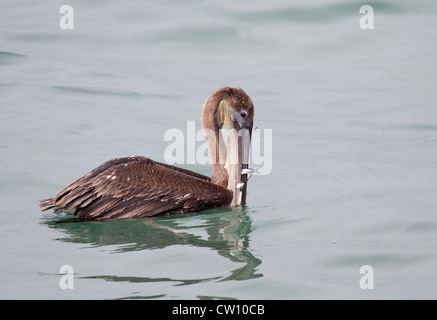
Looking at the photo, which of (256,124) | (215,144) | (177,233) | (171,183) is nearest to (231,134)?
(215,144)

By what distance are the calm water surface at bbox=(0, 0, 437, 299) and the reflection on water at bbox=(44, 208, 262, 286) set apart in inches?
0.9

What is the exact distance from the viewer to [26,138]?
9.23 meters

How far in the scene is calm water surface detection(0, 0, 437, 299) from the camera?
5977 mm

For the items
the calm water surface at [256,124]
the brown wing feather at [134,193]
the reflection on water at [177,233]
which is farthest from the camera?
the brown wing feather at [134,193]

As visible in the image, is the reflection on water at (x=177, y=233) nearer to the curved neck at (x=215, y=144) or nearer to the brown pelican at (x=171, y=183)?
the brown pelican at (x=171, y=183)

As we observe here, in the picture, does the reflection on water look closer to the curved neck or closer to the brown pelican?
the brown pelican

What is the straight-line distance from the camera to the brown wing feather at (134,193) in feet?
22.8

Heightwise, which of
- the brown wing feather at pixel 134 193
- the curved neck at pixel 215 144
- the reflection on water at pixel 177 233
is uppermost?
the curved neck at pixel 215 144

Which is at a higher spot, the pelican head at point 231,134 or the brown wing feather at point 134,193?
the pelican head at point 231,134

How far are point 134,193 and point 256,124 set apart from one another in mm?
3122

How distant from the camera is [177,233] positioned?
675 cm

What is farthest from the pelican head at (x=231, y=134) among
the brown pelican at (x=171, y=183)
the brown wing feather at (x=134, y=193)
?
the brown wing feather at (x=134, y=193)

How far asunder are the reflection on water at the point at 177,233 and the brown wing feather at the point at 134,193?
0.08m

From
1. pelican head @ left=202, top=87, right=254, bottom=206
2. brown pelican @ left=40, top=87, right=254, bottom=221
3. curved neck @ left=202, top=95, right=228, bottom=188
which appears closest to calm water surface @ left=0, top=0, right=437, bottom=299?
brown pelican @ left=40, top=87, right=254, bottom=221
